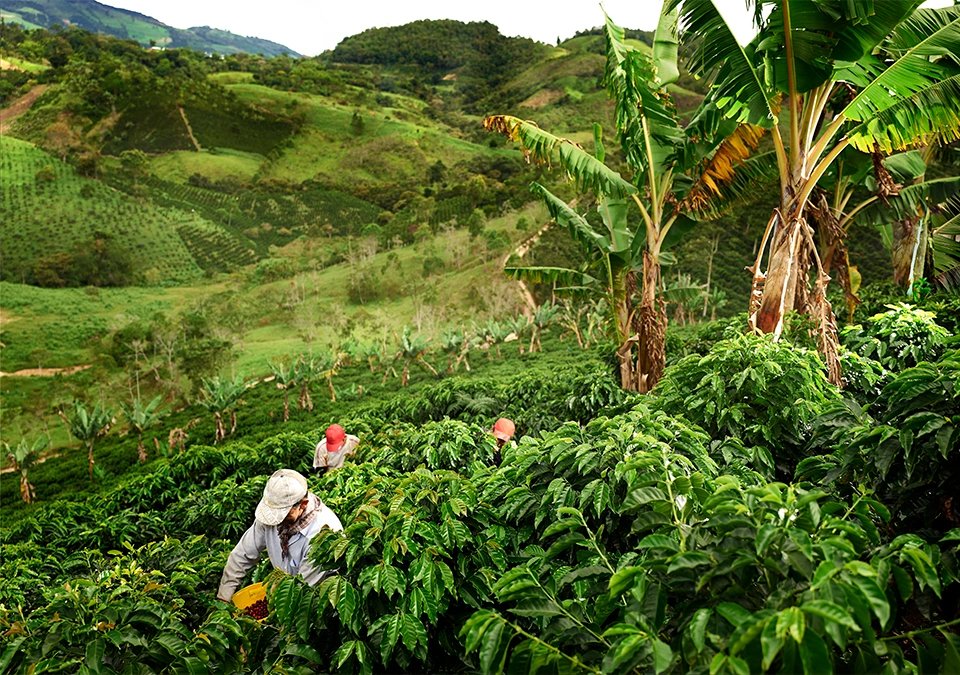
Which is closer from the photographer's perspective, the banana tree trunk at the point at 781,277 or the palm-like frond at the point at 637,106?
the banana tree trunk at the point at 781,277

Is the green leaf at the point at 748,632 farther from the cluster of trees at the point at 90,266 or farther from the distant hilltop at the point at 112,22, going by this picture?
the distant hilltop at the point at 112,22

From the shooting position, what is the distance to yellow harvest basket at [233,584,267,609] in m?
2.11

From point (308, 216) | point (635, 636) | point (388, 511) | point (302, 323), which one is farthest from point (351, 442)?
point (308, 216)

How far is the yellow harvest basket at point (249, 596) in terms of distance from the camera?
2.11 m

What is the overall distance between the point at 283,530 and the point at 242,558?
0.79 feet

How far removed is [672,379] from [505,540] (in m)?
1.63

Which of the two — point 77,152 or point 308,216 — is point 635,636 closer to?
point 308,216

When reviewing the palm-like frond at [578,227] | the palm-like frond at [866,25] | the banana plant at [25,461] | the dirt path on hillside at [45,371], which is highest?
the palm-like frond at [866,25]

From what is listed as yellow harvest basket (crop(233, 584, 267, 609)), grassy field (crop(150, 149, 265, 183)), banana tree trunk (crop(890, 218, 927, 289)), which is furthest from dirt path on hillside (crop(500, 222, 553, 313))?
grassy field (crop(150, 149, 265, 183))

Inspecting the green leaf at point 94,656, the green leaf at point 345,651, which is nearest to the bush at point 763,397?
the green leaf at point 345,651

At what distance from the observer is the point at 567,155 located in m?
4.78

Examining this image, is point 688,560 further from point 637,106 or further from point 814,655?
point 637,106

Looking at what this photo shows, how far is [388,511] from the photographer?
186 cm

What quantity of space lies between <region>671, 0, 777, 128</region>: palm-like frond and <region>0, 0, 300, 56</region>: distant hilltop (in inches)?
2474
